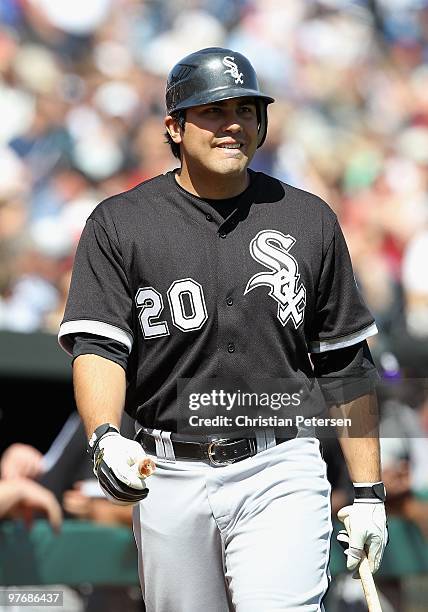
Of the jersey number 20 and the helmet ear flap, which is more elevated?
the helmet ear flap

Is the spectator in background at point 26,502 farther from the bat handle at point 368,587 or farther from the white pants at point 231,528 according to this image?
the bat handle at point 368,587

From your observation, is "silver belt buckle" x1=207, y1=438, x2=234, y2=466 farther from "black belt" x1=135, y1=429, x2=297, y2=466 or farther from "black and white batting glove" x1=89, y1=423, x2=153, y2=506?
"black and white batting glove" x1=89, y1=423, x2=153, y2=506

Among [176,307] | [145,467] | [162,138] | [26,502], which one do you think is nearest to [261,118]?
[176,307]

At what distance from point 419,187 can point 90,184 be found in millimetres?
2407

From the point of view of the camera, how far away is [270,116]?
691cm

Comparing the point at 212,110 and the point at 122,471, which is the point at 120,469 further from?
the point at 212,110

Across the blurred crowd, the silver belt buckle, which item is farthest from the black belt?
the blurred crowd

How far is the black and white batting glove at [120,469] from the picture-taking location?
221 cm

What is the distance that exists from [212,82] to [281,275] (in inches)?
21.3

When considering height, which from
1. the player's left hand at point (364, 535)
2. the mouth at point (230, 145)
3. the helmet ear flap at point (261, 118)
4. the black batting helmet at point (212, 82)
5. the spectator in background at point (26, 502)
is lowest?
the spectator in background at point (26, 502)

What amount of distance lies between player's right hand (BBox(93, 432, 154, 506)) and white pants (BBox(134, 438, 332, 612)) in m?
0.30

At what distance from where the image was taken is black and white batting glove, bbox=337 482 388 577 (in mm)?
2607

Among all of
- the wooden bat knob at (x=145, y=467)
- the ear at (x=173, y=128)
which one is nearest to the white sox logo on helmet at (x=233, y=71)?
the ear at (x=173, y=128)

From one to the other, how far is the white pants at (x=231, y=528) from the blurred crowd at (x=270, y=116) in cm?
287
